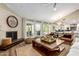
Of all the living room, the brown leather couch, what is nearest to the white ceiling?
the living room

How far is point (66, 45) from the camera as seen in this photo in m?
2.63

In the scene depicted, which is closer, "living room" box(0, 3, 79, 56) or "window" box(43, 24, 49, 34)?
"living room" box(0, 3, 79, 56)

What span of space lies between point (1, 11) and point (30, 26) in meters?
0.77

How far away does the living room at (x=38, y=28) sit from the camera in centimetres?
231

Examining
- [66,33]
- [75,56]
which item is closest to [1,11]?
[66,33]

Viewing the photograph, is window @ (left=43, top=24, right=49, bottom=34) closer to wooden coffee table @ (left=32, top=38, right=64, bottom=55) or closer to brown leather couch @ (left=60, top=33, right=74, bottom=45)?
wooden coffee table @ (left=32, top=38, right=64, bottom=55)

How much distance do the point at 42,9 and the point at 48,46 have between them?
3.03 ft

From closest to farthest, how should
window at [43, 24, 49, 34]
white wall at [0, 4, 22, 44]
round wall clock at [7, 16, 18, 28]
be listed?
white wall at [0, 4, 22, 44], round wall clock at [7, 16, 18, 28], window at [43, 24, 49, 34]

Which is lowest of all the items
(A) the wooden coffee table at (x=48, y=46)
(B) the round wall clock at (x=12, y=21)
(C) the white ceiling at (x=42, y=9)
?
(A) the wooden coffee table at (x=48, y=46)

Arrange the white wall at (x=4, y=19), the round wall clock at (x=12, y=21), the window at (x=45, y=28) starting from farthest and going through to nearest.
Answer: the window at (x=45, y=28), the round wall clock at (x=12, y=21), the white wall at (x=4, y=19)

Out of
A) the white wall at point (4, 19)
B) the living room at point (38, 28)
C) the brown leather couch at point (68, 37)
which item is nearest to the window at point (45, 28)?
the living room at point (38, 28)

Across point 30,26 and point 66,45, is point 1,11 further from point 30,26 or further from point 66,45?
point 66,45

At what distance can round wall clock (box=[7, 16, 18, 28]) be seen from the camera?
2338 mm

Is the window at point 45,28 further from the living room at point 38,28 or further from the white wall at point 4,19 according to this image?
the white wall at point 4,19
